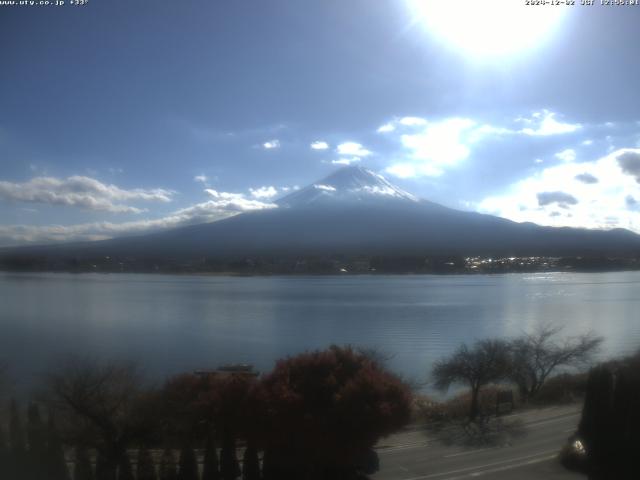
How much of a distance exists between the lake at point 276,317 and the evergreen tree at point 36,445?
5.08 ft

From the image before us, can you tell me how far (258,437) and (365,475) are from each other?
968 mm

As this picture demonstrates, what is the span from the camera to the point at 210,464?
15.8 ft

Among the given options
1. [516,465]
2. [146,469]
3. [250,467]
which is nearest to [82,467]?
[146,469]

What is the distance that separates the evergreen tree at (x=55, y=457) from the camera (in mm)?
4605

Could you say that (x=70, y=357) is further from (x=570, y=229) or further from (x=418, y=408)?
(x=570, y=229)

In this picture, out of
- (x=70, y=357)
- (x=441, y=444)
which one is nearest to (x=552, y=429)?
(x=441, y=444)

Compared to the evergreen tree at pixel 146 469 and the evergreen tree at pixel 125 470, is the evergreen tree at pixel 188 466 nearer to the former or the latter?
the evergreen tree at pixel 146 469

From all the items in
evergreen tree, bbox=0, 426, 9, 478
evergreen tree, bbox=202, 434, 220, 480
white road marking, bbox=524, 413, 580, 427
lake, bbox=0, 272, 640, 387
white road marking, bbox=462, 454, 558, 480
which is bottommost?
white road marking, bbox=462, 454, 558, 480

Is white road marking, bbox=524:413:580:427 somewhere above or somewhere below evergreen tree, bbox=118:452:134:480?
below

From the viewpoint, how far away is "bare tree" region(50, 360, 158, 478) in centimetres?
492

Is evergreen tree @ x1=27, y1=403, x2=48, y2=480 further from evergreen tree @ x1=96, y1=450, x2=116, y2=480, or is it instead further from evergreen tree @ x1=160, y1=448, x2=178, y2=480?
evergreen tree @ x1=160, y1=448, x2=178, y2=480

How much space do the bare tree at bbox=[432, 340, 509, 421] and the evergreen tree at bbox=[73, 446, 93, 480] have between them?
13.4 ft

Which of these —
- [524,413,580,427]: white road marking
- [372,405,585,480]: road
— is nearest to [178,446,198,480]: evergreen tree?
[372,405,585,480]: road

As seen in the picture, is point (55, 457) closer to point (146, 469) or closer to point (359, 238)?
point (146, 469)
